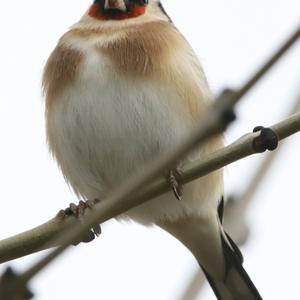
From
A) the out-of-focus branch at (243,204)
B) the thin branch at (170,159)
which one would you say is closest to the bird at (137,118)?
the out-of-focus branch at (243,204)

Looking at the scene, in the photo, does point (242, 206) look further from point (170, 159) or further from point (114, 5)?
point (114, 5)

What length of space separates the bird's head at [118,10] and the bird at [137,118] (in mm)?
170

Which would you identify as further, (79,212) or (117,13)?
(117,13)

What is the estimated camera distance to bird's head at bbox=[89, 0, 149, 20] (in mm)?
5531

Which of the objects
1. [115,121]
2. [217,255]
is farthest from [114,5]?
[217,255]

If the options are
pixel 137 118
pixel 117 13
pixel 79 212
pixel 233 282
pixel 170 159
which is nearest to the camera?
pixel 170 159

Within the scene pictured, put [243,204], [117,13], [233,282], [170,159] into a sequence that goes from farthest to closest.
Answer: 1. [117,13]
2. [233,282]
3. [243,204]
4. [170,159]

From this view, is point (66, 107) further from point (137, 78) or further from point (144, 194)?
point (144, 194)

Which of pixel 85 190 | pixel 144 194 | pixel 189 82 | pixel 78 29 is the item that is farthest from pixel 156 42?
pixel 144 194

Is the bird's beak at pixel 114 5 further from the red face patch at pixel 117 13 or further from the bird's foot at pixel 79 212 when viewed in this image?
the bird's foot at pixel 79 212

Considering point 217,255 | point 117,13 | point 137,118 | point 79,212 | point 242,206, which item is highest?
point 117,13

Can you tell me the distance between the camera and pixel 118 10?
18.2ft

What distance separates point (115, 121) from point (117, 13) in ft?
4.65

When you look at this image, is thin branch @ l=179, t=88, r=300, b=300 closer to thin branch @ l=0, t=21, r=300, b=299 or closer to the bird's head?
thin branch @ l=0, t=21, r=300, b=299
